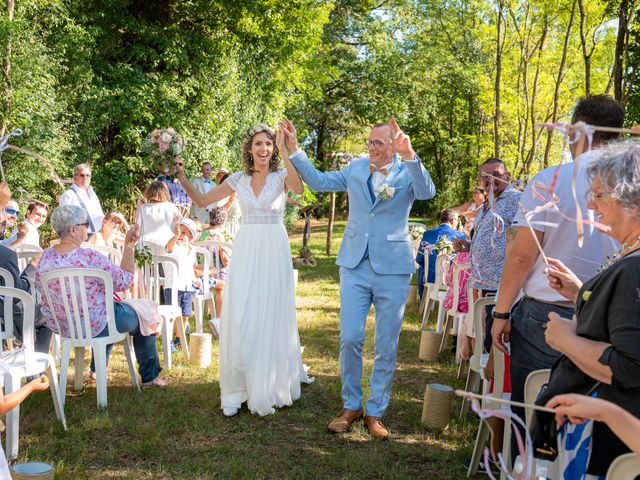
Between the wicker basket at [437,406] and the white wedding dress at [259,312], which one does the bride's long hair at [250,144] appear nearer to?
the white wedding dress at [259,312]

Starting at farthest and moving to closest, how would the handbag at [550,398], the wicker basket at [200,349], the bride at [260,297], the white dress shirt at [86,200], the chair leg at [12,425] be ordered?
the white dress shirt at [86,200], the wicker basket at [200,349], the bride at [260,297], the chair leg at [12,425], the handbag at [550,398]

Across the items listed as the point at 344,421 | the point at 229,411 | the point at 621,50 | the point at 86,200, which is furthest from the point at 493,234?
the point at 86,200

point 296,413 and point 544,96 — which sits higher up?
point 544,96

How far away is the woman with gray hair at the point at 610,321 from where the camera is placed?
1867mm

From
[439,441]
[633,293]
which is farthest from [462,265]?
[633,293]

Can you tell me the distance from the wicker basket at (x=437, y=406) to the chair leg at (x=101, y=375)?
2.45 m

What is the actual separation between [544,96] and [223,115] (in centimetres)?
810

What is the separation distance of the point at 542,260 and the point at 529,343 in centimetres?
39

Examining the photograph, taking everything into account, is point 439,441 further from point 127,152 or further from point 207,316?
point 127,152

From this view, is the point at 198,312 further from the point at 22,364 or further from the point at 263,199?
the point at 22,364

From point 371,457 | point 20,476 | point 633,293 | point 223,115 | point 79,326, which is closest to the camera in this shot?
point 633,293

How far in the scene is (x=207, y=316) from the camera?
Result: 8617mm

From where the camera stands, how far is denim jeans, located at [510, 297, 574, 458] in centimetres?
293

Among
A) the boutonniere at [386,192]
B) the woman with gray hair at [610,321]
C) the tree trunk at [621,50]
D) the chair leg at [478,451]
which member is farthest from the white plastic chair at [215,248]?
the woman with gray hair at [610,321]
